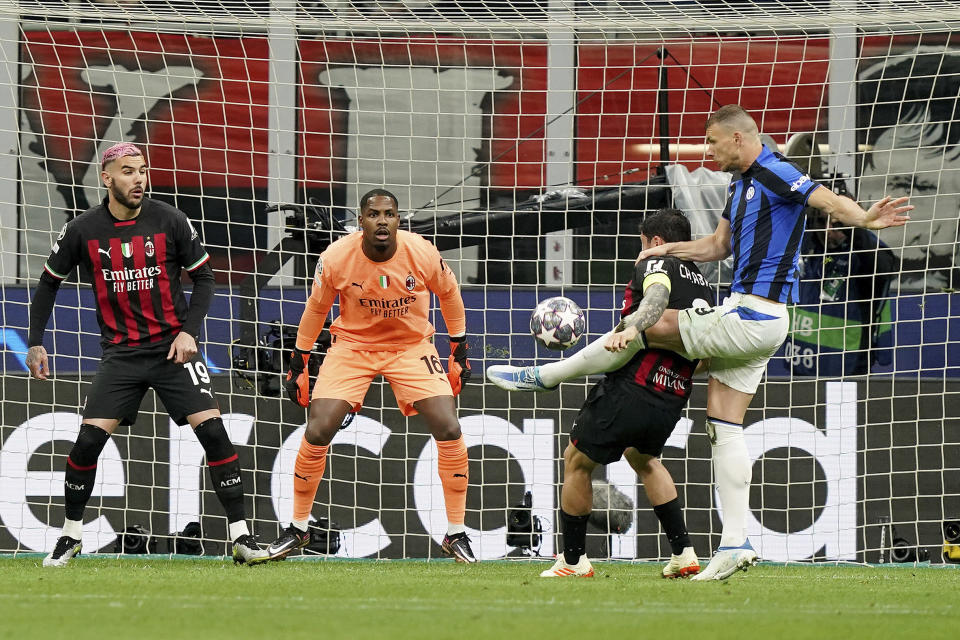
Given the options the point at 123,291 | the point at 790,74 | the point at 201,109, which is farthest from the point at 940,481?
the point at 201,109

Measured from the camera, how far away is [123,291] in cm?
684

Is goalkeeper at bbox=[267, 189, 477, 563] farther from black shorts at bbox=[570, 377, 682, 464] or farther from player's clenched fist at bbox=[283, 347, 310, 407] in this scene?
black shorts at bbox=[570, 377, 682, 464]

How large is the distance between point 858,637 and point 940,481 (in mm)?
4563

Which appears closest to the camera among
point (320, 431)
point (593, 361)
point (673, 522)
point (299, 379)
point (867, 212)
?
point (867, 212)

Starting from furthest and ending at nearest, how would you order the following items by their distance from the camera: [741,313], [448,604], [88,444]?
[88,444], [741,313], [448,604]

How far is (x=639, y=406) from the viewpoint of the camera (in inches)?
245

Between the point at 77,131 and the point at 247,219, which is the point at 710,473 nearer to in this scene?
the point at 247,219

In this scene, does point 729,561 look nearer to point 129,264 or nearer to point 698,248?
point 698,248

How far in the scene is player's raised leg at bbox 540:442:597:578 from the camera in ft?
20.9

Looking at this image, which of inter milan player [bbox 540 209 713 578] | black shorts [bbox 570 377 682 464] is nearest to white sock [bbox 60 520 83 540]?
inter milan player [bbox 540 209 713 578]

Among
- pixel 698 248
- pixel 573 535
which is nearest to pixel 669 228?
pixel 698 248

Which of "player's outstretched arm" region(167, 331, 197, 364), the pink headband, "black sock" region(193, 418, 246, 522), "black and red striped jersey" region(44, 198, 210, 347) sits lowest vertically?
"black sock" region(193, 418, 246, 522)

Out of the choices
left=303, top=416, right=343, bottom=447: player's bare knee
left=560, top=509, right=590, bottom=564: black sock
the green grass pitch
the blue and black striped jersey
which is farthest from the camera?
left=303, top=416, right=343, bottom=447: player's bare knee

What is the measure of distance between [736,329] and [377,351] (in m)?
2.24
